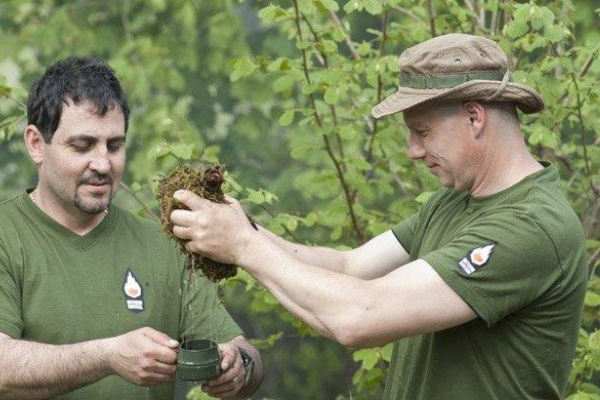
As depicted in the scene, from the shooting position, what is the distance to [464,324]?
3641 mm

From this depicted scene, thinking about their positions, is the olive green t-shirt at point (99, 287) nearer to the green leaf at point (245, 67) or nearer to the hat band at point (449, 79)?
the green leaf at point (245, 67)

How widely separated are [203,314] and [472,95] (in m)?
1.39

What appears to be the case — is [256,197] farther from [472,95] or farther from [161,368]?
[472,95]

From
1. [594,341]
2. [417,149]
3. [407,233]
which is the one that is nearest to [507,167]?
[417,149]

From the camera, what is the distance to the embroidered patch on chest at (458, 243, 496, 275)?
11.3 ft

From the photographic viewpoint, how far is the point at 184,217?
356 centimetres

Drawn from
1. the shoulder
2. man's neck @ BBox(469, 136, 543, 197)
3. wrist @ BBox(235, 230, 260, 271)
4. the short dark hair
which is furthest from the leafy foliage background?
wrist @ BBox(235, 230, 260, 271)

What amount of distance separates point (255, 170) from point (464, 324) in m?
6.70

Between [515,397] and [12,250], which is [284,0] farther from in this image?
[515,397]

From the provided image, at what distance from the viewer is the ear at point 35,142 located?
14.7ft

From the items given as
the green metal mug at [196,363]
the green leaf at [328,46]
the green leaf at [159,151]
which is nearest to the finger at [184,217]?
the green metal mug at [196,363]

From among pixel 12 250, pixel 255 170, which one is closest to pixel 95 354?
pixel 12 250

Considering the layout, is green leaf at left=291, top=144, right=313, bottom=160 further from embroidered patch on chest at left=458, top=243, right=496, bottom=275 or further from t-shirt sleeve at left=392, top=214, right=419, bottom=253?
embroidered patch on chest at left=458, top=243, right=496, bottom=275

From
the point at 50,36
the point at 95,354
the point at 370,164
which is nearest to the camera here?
the point at 95,354
